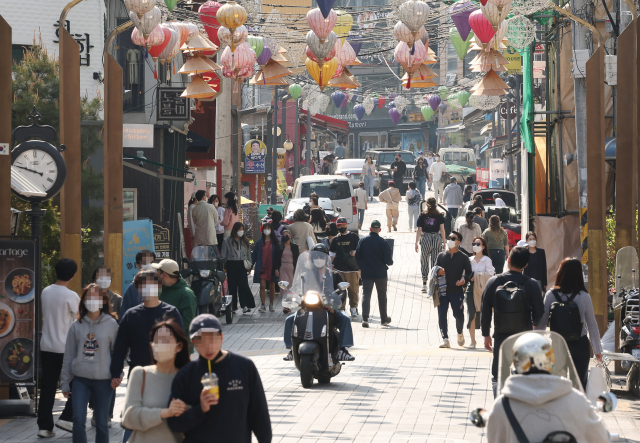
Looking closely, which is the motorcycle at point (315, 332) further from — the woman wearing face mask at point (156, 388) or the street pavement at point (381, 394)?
the woman wearing face mask at point (156, 388)

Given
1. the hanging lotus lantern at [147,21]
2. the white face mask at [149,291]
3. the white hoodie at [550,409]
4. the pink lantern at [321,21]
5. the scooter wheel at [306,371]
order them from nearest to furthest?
the white hoodie at [550,409] → the white face mask at [149,291] → the scooter wheel at [306,371] → the hanging lotus lantern at [147,21] → the pink lantern at [321,21]

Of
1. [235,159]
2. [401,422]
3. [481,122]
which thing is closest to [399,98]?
[235,159]

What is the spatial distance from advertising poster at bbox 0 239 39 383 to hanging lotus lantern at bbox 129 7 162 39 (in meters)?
4.62

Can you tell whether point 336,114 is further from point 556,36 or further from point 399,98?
point 556,36

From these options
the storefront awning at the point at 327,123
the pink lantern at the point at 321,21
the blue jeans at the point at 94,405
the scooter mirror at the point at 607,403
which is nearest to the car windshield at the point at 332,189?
the pink lantern at the point at 321,21

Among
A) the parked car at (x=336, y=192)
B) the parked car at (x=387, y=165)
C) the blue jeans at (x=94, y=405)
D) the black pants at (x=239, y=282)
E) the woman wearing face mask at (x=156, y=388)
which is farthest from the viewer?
the parked car at (x=387, y=165)

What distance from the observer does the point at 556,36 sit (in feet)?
67.9

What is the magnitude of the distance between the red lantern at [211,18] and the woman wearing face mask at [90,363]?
9.64m

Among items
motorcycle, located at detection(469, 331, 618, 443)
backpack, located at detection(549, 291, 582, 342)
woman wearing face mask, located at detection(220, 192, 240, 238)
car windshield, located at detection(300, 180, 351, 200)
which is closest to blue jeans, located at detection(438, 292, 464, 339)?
backpack, located at detection(549, 291, 582, 342)

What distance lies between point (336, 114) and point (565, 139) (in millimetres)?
67642

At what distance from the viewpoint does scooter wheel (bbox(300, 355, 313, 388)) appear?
1199cm

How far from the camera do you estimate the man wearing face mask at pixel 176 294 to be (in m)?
9.05

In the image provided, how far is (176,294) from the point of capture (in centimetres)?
918

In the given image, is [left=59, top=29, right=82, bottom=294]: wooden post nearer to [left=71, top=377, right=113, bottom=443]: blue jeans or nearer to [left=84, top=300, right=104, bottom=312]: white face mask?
[left=84, top=300, right=104, bottom=312]: white face mask
